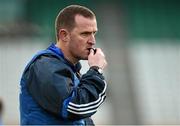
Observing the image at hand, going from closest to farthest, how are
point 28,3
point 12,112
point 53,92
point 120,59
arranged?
point 53,92 → point 12,112 → point 120,59 → point 28,3

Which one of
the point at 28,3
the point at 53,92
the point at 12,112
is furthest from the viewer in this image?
the point at 28,3

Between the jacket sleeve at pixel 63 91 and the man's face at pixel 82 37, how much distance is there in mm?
195

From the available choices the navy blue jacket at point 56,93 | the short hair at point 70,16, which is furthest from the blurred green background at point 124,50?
the navy blue jacket at point 56,93

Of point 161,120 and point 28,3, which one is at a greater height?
point 28,3

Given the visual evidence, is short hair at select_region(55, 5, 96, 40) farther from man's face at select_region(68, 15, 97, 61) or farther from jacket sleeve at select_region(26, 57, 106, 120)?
jacket sleeve at select_region(26, 57, 106, 120)

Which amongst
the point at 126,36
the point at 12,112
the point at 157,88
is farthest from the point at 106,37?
the point at 12,112

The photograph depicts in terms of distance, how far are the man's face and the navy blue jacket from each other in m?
0.13

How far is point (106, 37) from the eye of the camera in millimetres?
12852

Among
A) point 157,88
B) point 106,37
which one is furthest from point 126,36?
point 157,88

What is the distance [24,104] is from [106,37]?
9919 mm

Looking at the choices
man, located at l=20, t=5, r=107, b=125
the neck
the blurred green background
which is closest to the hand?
man, located at l=20, t=5, r=107, b=125

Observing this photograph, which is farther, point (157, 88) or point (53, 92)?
point (157, 88)

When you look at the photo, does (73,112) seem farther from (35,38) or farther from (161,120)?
(35,38)

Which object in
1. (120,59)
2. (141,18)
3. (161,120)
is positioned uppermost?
(141,18)
